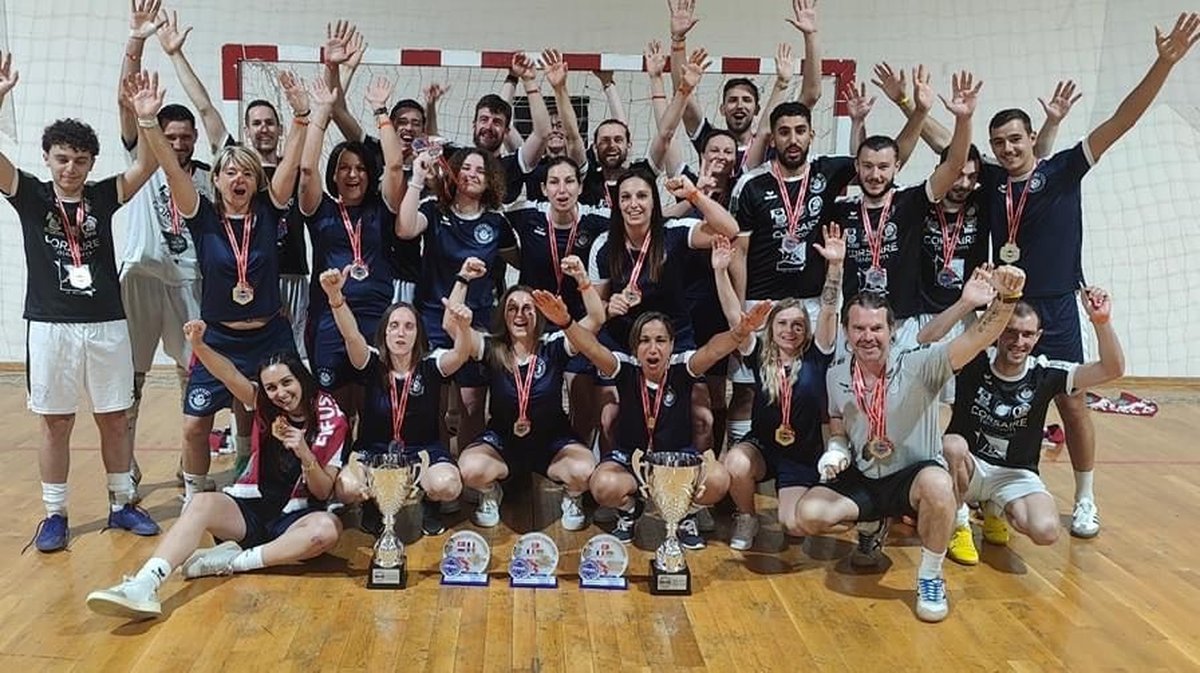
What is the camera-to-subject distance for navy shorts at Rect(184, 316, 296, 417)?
3.74 meters

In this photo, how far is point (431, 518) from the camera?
3.97 m

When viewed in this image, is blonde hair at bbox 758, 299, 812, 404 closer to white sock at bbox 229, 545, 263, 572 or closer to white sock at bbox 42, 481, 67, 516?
white sock at bbox 229, 545, 263, 572

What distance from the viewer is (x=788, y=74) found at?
178 inches

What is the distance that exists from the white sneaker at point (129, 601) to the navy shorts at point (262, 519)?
41 cm

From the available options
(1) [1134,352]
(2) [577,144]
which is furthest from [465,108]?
(1) [1134,352]

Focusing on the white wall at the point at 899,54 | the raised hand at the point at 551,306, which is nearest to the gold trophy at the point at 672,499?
the raised hand at the point at 551,306

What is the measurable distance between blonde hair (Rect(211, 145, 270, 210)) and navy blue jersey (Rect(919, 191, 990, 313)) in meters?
2.72

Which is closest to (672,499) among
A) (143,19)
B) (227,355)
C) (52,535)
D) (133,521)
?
(227,355)

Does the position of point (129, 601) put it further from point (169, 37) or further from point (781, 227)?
point (781, 227)

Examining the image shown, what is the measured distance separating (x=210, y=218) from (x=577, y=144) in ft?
5.35

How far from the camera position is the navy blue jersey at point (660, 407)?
12.4ft

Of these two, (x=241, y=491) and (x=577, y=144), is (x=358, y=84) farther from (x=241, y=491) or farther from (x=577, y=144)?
(x=241, y=491)

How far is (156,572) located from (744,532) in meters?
2.04

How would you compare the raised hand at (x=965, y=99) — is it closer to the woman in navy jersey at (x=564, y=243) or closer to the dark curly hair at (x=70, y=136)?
the woman in navy jersey at (x=564, y=243)
